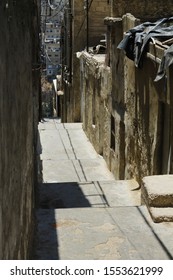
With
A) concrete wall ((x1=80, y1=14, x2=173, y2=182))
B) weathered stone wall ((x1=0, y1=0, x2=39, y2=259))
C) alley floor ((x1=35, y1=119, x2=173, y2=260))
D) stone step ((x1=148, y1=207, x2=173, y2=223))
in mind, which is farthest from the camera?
concrete wall ((x1=80, y1=14, x2=173, y2=182))

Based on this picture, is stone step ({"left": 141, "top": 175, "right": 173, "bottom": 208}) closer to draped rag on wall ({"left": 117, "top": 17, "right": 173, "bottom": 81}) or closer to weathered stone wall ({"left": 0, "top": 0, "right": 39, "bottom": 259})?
weathered stone wall ({"left": 0, "top": 0, "right": 39, "bottom": 259})

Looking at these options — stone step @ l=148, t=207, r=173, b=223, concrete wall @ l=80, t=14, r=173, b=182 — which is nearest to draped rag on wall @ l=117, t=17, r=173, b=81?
concrete wall @ l=80, t=14, r=173, b=182

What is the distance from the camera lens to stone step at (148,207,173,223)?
6.96 meters

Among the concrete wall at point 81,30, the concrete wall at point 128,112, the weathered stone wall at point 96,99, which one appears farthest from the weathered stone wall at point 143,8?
the concrete wall at point 81,30

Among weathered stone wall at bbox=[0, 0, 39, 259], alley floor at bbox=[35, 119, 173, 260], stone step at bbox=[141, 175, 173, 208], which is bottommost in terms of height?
alley floor at bbox=[35, 119, 173, 260]

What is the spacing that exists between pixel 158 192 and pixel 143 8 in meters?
8.93

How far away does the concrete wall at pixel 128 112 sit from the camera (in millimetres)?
9484

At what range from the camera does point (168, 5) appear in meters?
15.5

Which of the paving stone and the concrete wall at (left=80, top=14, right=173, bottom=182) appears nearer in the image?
the concrete wall at (left=80, top=14, right=173, bottom=182)

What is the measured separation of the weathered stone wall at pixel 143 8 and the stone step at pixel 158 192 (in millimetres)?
7885

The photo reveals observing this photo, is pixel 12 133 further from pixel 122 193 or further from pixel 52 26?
pixel 52 26

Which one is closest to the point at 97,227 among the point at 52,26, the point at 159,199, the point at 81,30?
the point at 159,199

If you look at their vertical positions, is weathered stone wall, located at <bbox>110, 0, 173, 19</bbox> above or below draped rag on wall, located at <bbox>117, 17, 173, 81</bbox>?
above

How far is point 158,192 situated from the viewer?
7.31 m
